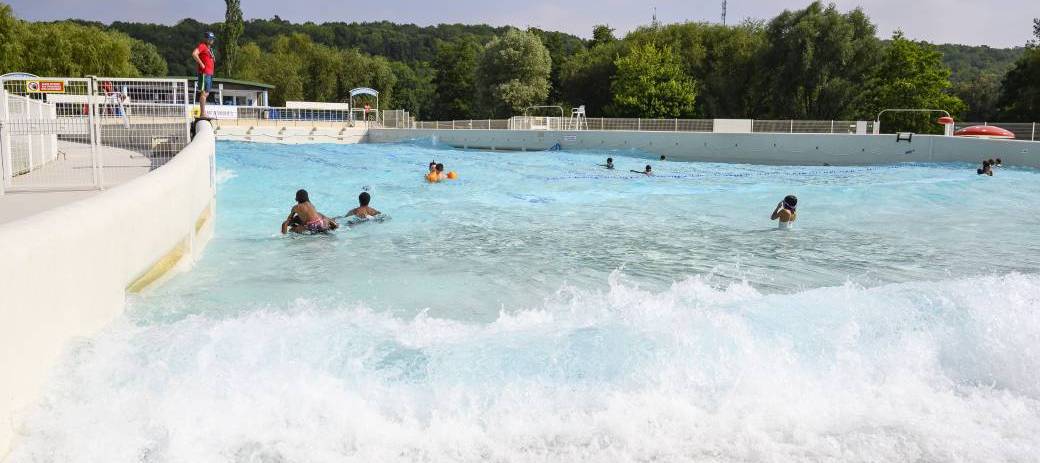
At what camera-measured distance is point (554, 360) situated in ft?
17.6

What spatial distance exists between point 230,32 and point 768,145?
58194 mm

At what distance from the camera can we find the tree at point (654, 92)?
47.7 metres

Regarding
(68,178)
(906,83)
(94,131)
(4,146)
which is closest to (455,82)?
(906,83)

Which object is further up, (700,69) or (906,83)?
(700,69)

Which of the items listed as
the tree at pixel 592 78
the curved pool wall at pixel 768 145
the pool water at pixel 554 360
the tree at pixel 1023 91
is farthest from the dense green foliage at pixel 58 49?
the tree at pixel 1023 91

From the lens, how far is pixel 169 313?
21.4 feet

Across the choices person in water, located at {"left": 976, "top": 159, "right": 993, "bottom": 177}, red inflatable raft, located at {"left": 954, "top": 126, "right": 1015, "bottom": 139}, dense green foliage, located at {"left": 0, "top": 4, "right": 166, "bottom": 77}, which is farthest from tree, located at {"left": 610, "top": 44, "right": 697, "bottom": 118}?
dense green foliage, located at {"left": 0, "top": 4, "right": 166, "bottom": 77}

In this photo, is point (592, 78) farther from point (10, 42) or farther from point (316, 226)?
point (316, 226)

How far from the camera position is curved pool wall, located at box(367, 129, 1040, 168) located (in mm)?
26781

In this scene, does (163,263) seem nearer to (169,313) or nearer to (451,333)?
(169,313)

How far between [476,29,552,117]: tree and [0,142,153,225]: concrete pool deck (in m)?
41.8

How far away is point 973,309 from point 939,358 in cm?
114

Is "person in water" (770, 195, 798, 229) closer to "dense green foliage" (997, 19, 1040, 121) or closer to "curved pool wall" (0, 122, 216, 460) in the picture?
"curved pool wall" (0, 122, 216, 460)

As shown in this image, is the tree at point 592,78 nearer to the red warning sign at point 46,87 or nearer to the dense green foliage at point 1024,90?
the dense green foliage at point 1024,90
